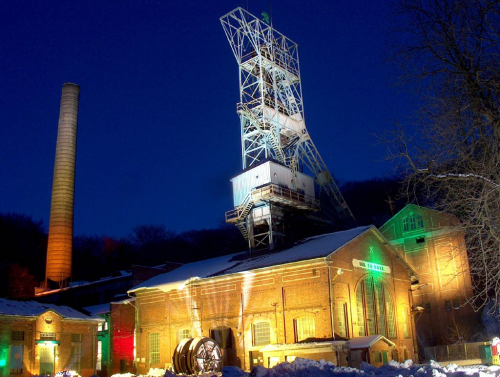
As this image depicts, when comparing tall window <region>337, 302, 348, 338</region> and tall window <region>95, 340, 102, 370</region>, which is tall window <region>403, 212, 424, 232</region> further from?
tall window <region>95, 340, 102, 370</region>

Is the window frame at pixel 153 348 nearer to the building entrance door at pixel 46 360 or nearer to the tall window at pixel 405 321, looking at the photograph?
the building entrance door at pixel 46 360

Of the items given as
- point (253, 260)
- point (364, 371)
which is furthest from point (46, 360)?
point (364, 371)

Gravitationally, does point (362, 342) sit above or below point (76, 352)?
above

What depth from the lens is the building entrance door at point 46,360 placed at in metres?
32.9

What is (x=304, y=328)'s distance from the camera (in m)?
28.0

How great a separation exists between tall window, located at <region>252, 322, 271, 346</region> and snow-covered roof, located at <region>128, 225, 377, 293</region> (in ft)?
10.4

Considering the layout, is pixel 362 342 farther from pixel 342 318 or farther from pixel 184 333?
pixel 184 333

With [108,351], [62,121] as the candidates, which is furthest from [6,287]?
[108,351]

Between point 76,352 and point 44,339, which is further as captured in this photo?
point 76,352

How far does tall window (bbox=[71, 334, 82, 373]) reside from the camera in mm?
34969

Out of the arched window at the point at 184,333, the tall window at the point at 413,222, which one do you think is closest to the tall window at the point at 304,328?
the arched window at the point at 184,333

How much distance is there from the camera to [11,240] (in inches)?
2869

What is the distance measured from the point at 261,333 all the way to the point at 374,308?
6762mm

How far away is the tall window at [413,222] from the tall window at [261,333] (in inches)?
730
